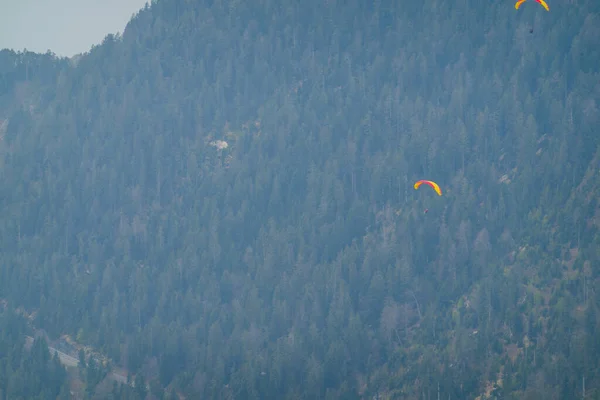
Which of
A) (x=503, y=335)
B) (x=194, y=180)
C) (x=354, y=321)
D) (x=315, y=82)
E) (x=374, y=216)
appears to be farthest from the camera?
(x=315, y=82)

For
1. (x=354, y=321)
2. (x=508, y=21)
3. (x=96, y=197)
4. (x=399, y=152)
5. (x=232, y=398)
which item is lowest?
(x=232, y=398)

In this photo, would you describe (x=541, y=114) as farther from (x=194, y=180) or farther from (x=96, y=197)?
(x=96, y=197)

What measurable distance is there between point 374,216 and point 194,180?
105 feet

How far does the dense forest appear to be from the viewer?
139 m

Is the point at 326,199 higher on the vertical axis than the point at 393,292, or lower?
higher

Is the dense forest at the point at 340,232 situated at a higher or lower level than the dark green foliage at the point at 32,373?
higher

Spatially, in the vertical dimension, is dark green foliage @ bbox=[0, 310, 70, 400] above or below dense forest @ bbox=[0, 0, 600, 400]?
below

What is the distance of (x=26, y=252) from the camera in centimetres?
17588

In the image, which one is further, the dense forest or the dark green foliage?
the dark green foliage

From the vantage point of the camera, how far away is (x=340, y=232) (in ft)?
538

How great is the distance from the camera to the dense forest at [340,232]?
13925 centimetres

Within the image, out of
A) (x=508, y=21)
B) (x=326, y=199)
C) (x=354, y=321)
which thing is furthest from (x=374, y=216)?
(x=508, y=21)

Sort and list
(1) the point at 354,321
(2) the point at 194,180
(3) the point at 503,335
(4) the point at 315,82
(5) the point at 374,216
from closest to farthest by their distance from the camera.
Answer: (3) the point at 503,335 → (1) the point at 354,321 → (5) the point at 374,216 → (2) the point at 194,180 → (4) the point at 315,82

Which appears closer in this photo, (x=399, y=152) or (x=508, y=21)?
(x=399, y=152)
